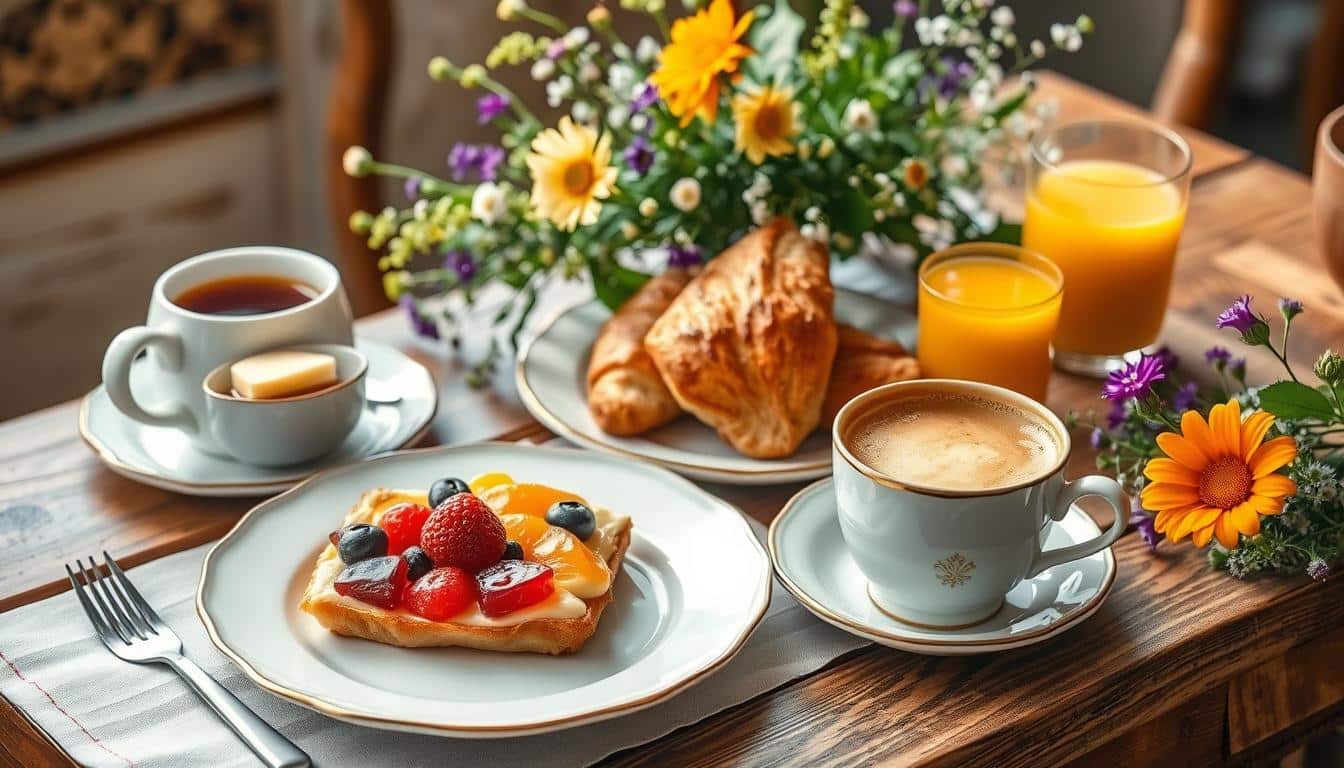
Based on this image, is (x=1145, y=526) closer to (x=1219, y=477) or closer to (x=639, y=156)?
(x=1219, y=477)

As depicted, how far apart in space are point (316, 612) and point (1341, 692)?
84 centimetres

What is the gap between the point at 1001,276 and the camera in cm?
134

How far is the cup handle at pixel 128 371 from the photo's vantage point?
1.19 m

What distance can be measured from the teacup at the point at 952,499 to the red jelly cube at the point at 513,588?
0.22 meters

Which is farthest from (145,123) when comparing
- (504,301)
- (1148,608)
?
(1148,608)

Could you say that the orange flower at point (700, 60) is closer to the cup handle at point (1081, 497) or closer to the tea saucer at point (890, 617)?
the tea saucer at point (890, 617)

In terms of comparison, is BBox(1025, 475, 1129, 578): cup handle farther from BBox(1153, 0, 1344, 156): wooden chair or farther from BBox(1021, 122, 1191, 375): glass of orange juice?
BBox(1153, 0, 1344, 156): wooden chair

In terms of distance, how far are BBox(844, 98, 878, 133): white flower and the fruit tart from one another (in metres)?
0.58

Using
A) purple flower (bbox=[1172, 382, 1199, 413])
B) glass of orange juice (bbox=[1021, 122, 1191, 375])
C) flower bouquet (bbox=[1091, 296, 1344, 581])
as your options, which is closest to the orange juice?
glass of orange juice (bbox=[1021, 122, 1191, 375])

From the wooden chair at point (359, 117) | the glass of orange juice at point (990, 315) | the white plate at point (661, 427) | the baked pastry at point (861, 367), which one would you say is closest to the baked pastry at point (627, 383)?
the white plate at point (661, 427)

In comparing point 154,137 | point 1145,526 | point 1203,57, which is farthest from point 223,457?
point 1203,57

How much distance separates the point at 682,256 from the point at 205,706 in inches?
27.3

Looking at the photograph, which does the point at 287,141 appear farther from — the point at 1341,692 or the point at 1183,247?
the point at 1341,692

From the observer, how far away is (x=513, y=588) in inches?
38.5
